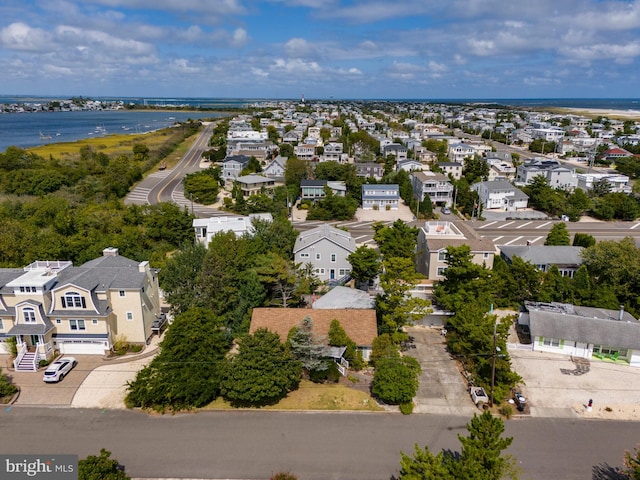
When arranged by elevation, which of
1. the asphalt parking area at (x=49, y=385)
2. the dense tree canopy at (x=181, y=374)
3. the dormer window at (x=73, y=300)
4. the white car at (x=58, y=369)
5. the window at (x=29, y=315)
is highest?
the dormer window at (x=73, y=300)

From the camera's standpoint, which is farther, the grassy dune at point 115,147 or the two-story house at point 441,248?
the grassy dune at point 115,147

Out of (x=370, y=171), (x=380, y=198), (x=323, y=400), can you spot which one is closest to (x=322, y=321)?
(x=323, y=400)

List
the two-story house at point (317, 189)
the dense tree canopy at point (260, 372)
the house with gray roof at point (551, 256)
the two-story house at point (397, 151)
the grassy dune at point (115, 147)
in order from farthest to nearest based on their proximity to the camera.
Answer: the grassy dune at point (115, 147) → the two-story house at point (397, 151) → the two-story house at point (317, 189) → the house with gray roof at point (551, 256) → the dense tree canopy at point (260, 372)

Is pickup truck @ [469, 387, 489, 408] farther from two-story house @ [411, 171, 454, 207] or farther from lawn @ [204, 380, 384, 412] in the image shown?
two-story house @ [411, 171, 454, 207]

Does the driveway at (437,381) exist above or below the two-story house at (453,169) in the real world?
below

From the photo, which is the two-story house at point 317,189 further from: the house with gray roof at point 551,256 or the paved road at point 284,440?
the paved road at point 284,440

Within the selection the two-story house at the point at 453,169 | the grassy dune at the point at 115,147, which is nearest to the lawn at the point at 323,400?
the two-story house at the point at 453,169

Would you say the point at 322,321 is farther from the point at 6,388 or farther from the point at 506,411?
the point at 6,388
